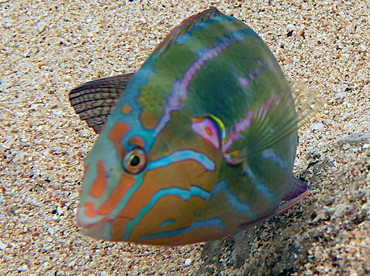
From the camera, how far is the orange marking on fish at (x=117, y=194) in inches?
49.1

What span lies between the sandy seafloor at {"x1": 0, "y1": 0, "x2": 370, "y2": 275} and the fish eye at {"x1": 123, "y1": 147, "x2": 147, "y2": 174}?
609 mm

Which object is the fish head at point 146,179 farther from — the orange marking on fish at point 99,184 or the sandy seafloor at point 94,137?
the sandy seafloor at point 94,137

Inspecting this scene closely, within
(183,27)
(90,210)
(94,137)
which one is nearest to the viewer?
(90,210)

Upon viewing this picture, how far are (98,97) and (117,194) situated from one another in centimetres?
42

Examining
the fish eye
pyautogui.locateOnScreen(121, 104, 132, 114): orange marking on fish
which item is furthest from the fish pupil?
pyautogui.locateOnScreen(121, 104, 132, 114): orange marking on fish

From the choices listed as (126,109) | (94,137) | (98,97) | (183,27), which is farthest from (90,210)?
(94,137)

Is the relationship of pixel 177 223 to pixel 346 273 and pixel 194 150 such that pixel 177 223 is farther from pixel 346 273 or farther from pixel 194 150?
pixel 346 273

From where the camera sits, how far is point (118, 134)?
4.15ft

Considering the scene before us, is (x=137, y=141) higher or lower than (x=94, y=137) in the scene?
higher

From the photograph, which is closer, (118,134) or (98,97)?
(118,134)

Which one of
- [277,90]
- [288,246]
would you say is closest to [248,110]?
[277,90]

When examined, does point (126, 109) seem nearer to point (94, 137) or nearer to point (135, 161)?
point (135, 161)

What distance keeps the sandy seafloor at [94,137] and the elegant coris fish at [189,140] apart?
0.84 feet

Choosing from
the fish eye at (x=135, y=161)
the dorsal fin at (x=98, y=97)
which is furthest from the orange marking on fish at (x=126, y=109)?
the dorsal fin at (x=98, y=97)
